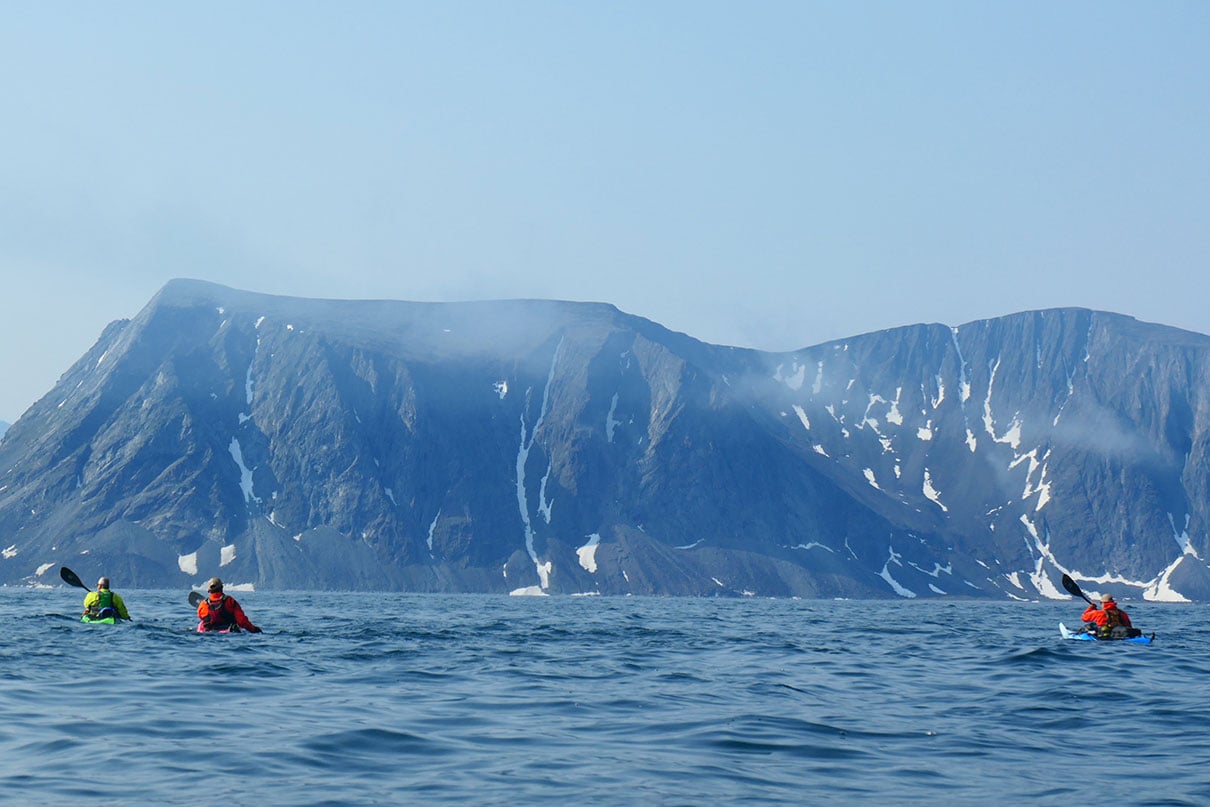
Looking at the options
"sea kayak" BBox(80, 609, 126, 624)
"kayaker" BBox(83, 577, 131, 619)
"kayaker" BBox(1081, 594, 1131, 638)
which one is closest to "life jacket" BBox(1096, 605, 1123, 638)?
"kayaker" BBox(1081, 594, 1131, 638)

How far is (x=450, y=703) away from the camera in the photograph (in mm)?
24422

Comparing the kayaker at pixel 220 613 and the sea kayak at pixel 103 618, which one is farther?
the sea kayak at pixel 103 618

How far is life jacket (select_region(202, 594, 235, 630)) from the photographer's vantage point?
1542 inches

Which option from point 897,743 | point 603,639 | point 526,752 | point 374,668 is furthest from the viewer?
point 603,639

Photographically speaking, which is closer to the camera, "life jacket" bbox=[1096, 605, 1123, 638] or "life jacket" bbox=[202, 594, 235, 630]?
"life jacket" bbox=[202, 594, 235, 630]

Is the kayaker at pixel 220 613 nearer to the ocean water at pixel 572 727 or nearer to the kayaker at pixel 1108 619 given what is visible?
the ocean water at pixel 572 727

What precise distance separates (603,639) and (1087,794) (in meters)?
32.9

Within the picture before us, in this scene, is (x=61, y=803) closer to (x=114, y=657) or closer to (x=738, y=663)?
(x=114, y=657)

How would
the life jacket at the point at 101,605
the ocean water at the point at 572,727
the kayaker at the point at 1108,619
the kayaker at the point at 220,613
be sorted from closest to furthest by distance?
the ocean water at the point at 572,727 → the kayaker at the point at 220,613 → the life jacket at the point at 101,605 → the kayaker at the point at 1108,619

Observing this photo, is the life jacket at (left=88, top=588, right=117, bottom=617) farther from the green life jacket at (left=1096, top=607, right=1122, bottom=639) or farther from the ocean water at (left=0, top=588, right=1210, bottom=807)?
the green life jacket at (left=1096, top=607, right=1122, bottom=639)

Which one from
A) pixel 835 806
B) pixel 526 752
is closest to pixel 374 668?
pixel 526 752

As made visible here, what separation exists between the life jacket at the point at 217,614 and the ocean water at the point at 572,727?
701 mm

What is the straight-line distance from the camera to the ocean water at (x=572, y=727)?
52.5ft

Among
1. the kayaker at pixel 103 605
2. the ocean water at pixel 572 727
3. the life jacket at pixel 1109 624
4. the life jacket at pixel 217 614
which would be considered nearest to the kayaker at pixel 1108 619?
the life jacket at pixel 1109 624
